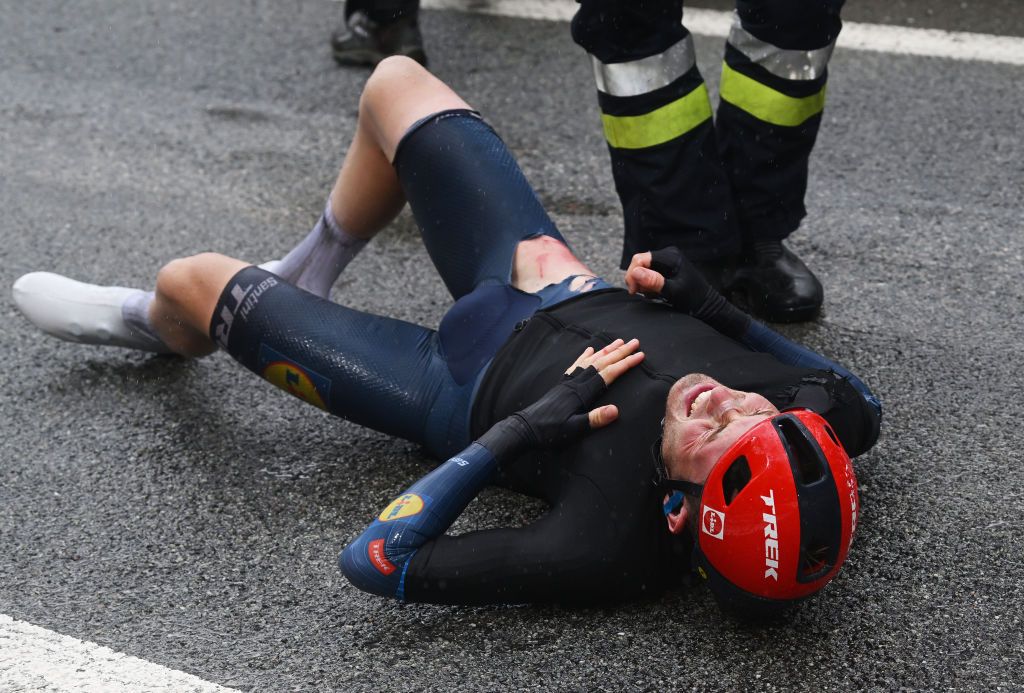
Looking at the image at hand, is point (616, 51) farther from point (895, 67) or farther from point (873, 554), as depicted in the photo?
point (895, 67)

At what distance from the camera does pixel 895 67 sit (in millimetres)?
5191

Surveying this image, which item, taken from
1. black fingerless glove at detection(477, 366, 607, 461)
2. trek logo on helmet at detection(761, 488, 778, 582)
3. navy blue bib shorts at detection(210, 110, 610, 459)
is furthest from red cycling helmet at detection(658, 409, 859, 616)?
navy blue bib shorts at detection(210, 110, 610, 459)

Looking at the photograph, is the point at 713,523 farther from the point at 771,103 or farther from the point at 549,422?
the point at 771,103

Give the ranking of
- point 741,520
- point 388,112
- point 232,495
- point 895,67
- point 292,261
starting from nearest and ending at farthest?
point 741,520, point 232,495, point 388,112, point 292,261, point 895,67

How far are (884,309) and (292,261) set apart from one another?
1.72 metres

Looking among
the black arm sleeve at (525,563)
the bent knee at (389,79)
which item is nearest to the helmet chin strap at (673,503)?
the black arm sleeve at (525,563)

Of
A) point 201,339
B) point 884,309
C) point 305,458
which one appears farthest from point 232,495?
point 884,309

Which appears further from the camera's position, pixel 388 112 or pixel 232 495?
pixel 388 112

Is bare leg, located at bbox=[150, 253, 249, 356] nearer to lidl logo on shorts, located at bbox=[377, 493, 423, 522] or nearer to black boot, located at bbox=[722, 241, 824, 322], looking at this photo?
lidl logo on shorts, located at bbox=[377, 493, 423, 522]

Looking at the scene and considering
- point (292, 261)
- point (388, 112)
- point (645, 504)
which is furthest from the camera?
point (292, 261)

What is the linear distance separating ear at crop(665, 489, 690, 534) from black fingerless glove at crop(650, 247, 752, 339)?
0.66 metres

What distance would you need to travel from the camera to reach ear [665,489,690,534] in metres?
2.54

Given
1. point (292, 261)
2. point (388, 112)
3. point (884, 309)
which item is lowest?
point (884, 309)

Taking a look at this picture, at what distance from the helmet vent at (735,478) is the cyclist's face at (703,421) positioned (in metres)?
0.04
